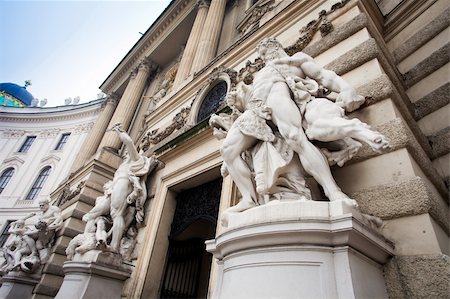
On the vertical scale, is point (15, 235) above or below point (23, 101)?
below

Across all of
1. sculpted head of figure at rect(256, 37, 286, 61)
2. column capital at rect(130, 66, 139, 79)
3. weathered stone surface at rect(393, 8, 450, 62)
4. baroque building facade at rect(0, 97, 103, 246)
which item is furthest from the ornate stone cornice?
weathered stone surface at rect(393, 8, 450, 62)

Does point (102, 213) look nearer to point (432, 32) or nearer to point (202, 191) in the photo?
point (202, 191)

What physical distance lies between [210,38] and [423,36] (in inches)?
304

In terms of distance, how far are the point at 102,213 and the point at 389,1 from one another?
7987mm

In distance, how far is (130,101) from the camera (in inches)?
605

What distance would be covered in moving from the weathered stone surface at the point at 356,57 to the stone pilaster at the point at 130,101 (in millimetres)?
11660

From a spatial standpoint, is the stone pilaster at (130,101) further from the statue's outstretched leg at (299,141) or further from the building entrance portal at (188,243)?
the statue's outstretched leg at (299,141)

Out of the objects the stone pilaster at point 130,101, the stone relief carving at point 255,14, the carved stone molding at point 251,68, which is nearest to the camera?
the carved stone molding at point 251,68

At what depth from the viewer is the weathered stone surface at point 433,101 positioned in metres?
3.66

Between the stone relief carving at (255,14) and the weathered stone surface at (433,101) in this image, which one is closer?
the weathered stone surface at (433,101)

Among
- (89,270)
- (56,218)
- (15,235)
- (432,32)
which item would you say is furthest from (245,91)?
(15,235)

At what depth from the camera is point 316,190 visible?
9.22ft

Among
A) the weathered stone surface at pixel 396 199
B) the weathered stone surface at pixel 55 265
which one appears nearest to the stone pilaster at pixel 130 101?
the weathered stone surface at pixel 55 265

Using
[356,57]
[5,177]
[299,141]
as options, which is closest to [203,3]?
[356,57]
